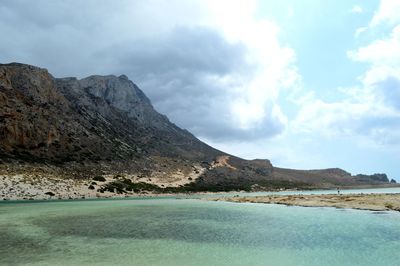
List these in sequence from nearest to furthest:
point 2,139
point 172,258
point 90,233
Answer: point 172,258
point 90,233
point 2,139

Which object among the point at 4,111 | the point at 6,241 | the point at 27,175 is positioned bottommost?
the point at 6,241

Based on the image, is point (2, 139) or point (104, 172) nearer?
point (2, 139)

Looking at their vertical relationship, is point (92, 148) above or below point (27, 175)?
above

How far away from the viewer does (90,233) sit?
3488cm

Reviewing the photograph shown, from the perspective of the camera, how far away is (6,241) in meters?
29.9

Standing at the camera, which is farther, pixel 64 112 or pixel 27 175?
pixel 64 112

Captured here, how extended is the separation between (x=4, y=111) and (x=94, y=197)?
6440 centimetres

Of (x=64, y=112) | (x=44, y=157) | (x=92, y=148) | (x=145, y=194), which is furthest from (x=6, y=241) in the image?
(x=64, y=112)

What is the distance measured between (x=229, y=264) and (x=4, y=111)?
15076cm

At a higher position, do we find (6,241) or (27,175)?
(27,175)

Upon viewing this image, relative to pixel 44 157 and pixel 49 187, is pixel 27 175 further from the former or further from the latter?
pixel 44 157

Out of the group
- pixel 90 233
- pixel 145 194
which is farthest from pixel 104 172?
pixel 90 233

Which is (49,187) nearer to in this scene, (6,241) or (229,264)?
(6,241)

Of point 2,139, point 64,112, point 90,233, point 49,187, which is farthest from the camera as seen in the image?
point 64,112
